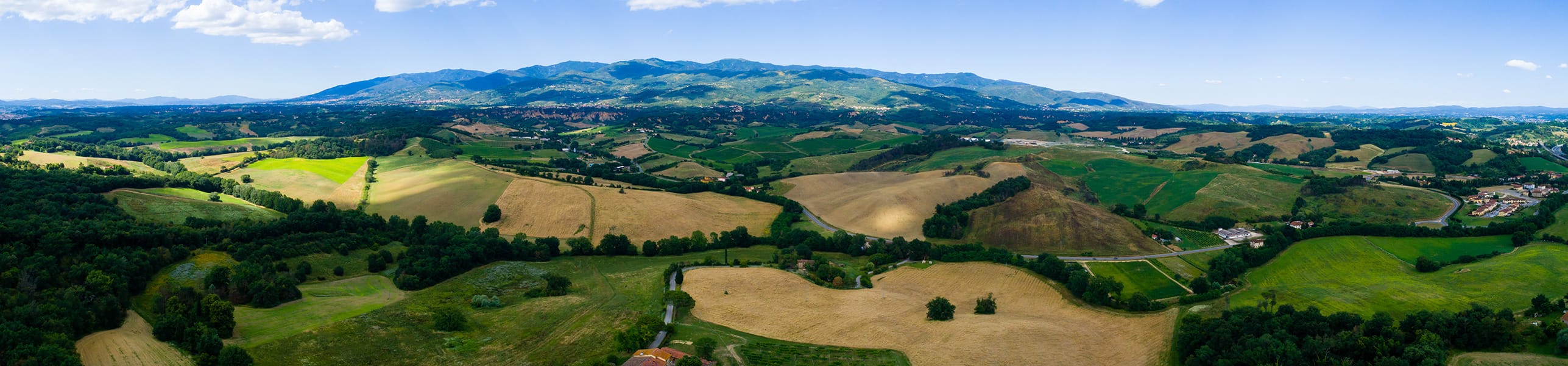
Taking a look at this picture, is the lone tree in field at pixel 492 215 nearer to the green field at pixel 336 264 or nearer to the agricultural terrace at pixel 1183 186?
the green field at pixel 336 264

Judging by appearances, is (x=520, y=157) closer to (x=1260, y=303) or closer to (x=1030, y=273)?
(x=1030, y=273)

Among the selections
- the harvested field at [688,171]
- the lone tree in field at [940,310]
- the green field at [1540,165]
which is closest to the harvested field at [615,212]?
the harvested field at [688,171]

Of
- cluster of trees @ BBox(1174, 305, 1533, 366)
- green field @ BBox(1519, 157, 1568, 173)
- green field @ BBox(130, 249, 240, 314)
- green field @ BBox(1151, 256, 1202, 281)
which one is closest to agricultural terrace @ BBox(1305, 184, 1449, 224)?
green field @ BBox(1151, 256, 1202, 281)

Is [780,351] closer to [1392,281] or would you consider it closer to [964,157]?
[1392,281]

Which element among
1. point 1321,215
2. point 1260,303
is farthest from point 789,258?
point 1321,215

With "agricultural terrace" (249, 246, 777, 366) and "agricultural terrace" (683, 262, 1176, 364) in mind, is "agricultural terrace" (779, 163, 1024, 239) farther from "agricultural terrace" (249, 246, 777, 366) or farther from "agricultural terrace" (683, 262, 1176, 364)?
"agricultural terrace" (249, 246, 777, 366)
